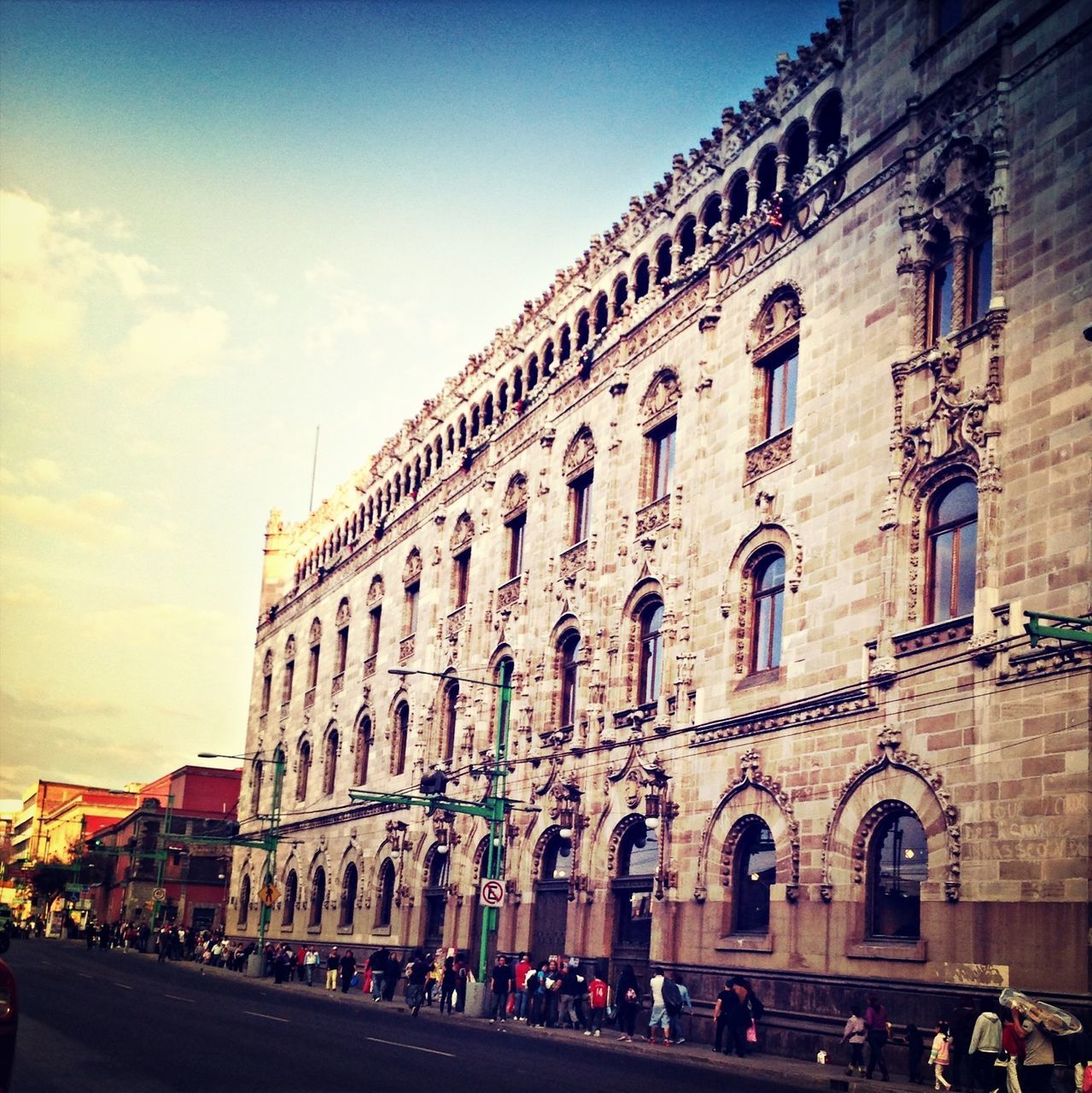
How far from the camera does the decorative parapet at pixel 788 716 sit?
28.3 m

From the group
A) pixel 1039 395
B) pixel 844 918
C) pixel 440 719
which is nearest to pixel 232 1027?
pixel 844 918

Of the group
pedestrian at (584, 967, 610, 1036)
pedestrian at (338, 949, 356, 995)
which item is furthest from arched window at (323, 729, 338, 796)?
pedestrian at (584, 967, 610, 1036)

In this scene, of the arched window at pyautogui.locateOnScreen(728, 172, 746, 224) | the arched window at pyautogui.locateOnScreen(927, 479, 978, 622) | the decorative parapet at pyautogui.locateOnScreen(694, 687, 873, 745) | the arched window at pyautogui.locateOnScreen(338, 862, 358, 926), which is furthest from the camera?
the arched window at pyautogui.locateOnScreen(338, 862, 358, 926)

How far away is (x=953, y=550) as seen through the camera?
2692 cm

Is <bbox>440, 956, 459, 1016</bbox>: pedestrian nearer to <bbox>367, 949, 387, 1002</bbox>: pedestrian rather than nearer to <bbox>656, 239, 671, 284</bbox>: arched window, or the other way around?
<bbox>367, 949, 387, 1002</bbox>: pedestrian

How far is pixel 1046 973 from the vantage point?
74.9ft

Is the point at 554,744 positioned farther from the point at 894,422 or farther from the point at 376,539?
the point at 376,539

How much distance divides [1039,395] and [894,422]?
3.90 m

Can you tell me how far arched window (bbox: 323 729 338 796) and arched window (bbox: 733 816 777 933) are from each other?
3362 centimetres

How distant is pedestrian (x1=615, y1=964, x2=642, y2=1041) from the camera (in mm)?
32719

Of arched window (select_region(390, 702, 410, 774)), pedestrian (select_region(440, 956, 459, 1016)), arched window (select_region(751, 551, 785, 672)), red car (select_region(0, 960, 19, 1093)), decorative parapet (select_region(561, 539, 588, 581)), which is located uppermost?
decorative parapet (select_region(561, 539, 588, 581))

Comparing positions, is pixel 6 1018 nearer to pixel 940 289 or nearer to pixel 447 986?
pixel 940 289

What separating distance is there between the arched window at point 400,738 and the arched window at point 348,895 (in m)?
5.56

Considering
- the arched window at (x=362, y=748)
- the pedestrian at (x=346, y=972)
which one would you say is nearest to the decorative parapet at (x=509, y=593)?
the pedestrian at (x=346, y=972)
